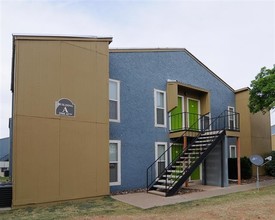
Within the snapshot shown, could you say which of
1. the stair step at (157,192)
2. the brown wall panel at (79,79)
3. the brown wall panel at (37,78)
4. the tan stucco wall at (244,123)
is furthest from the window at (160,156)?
the tan stucco wall at (244,123)

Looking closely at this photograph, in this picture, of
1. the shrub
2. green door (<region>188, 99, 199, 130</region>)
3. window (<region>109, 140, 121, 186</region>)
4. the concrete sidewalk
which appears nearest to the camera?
the concrete sidewalk

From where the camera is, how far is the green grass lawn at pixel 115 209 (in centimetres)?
789

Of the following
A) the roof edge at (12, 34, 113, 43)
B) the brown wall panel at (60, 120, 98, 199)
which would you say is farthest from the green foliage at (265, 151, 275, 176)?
the roof edge at (12, 34, 113, 43)

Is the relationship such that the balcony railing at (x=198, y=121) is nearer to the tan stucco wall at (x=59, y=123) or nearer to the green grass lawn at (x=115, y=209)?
the tan stucco wall at (x=59, y=123)

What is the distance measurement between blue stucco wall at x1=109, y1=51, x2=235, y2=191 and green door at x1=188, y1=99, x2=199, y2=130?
169 cm

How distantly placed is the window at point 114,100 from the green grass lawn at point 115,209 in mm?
3577

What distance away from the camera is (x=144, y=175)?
42.5 ft

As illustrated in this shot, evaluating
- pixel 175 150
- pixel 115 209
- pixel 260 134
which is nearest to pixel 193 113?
pixel 175 150

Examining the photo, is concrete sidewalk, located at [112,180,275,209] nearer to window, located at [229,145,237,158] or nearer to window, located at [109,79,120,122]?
window, located at [109,79,120,122]

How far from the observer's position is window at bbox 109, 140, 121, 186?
11844 mm

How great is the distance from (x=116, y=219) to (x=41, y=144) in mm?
3617

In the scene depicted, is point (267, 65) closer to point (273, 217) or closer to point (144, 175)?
point (144, 175)

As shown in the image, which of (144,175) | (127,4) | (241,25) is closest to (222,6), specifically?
(241,25)

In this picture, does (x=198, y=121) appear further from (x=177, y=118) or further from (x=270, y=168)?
(x=270, y=168)
